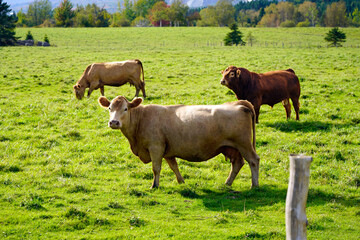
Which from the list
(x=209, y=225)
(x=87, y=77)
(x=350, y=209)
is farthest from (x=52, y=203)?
(x=87, y=77)

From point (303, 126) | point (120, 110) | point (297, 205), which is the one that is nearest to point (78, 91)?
point (303, 126)

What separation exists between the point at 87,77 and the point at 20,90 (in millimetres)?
4602

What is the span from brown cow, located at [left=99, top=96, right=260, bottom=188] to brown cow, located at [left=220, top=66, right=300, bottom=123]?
5.16 metres

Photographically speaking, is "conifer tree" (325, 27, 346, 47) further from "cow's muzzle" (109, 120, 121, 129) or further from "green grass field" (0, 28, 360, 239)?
"cow's muzzle" (109, 120, 121, 129)

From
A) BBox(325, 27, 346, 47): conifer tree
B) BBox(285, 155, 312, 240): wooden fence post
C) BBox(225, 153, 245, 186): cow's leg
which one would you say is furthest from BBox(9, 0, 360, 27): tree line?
BBox(285, 155, 312, 240): wooden fence post

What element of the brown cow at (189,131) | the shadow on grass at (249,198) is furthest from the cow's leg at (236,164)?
the shadow on grass at (249,198)

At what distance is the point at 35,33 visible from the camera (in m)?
72.2

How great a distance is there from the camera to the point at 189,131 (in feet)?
29.6

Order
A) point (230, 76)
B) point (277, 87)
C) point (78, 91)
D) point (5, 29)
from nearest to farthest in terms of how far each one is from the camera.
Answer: point (230, 76), point (277, 87), point (78, 91), point (5, 29)

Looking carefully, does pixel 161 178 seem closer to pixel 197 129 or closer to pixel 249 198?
pixel 197 129

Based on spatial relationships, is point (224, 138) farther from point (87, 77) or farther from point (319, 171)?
point (87, 77)

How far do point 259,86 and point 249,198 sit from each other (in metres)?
6.80

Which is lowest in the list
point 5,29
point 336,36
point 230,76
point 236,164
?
point 236,164

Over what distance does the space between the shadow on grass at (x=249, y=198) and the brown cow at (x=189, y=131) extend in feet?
1.47
